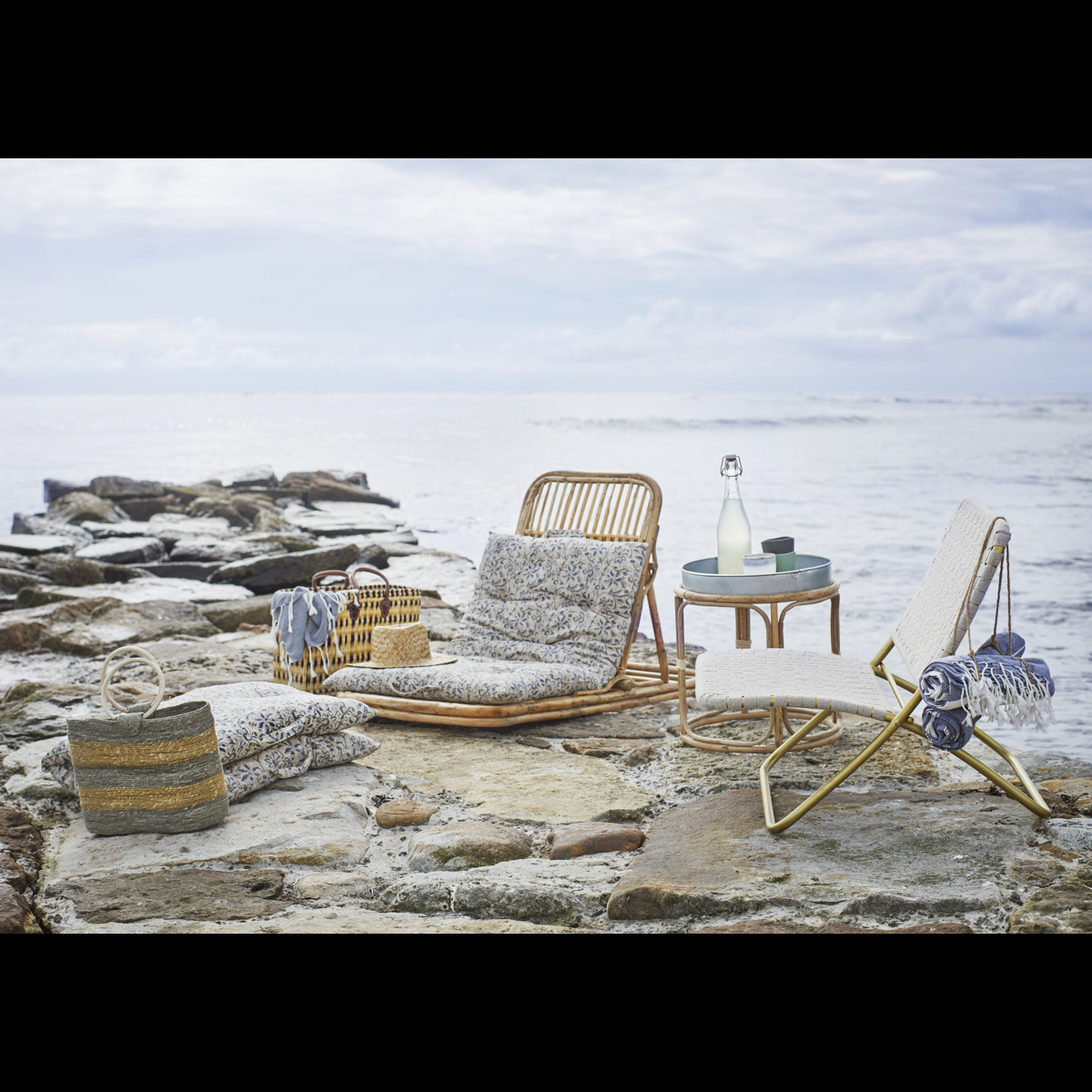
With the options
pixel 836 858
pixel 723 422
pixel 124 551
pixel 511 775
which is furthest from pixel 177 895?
pixel 723 422

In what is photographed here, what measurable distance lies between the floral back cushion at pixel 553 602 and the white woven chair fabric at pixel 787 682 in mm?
1016

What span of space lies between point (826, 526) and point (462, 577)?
7758 mm

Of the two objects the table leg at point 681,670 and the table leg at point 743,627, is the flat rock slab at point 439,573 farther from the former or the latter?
the table leg at point 681,670

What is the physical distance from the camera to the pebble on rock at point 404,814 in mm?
3051

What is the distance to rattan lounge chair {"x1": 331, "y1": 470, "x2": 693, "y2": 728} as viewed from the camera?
3988mm

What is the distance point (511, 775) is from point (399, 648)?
0.92m

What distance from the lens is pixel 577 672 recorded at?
4148 mm

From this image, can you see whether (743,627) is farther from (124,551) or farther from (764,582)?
(124,551)

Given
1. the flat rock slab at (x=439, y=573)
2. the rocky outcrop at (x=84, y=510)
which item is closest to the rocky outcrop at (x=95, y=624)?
the flat rock slab at (x=439, y=573)

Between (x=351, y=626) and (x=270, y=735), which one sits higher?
(x=351, y=626)
